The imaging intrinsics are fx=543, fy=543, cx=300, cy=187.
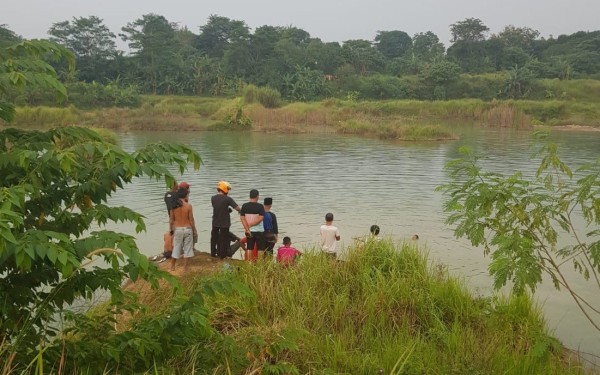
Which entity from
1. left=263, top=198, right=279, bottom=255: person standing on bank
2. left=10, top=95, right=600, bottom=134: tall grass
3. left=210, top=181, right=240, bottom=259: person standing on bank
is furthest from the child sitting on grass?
left=10, top=95, right=600, bottom=134: tall grass

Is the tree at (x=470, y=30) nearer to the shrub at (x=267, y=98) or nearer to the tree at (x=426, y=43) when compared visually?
the tree at (x=426, y=43)

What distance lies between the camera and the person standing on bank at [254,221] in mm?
9281

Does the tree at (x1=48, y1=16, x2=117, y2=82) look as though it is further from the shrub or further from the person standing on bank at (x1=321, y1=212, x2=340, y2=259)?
the person standing on bank at (x1=321, y1=212, x2=340, y2=259)

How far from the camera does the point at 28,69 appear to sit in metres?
3.62

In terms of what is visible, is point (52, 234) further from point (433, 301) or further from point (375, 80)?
point (375, 80)

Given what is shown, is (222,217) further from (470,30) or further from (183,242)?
(470,30)

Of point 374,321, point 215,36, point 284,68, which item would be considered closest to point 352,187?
point 374,321

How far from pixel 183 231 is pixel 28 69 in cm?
574

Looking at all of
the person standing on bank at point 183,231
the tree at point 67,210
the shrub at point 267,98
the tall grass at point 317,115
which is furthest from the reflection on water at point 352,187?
the shrub at point 267,98

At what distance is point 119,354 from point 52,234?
1.14 m

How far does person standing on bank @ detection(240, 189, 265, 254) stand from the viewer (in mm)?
9281

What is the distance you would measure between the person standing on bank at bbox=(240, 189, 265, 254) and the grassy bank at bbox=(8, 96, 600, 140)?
27.1 meters

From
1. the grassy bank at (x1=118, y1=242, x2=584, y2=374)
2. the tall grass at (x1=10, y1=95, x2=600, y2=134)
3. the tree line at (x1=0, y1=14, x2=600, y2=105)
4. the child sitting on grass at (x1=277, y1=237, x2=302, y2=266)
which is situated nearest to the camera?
the grassy bank at (x1=118, y1=242, x2=584, y2=374)

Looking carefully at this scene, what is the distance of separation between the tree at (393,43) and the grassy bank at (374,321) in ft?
324
